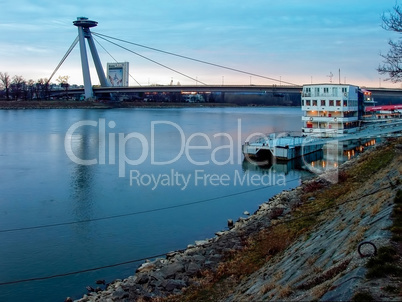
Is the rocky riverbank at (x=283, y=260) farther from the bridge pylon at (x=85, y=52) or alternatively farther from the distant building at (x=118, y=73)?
the distant building at (x=118, y=73)

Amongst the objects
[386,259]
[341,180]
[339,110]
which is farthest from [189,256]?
[339,110]

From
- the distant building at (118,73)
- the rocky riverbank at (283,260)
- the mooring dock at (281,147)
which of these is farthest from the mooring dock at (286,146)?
the distant building at (118,73)

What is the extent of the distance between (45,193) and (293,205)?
5658 millimetres

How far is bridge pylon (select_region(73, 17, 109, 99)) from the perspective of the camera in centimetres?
4262

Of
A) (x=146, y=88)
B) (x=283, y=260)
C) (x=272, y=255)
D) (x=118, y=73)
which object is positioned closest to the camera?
(x=283, y=260)

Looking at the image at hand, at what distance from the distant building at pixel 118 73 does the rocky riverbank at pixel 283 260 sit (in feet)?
220

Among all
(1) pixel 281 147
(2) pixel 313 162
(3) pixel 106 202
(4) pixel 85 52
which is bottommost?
(3) pixel 106 202

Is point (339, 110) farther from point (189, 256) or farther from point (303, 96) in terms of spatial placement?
point (189, 256)

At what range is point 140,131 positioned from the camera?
2359 cm

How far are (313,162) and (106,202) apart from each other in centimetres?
871

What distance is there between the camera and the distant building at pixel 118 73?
7156 cm

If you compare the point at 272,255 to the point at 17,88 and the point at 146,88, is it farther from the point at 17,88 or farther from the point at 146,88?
the point at 17,88

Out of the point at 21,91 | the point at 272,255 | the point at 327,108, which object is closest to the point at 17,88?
the point at 21,91

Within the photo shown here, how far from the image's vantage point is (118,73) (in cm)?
7325
